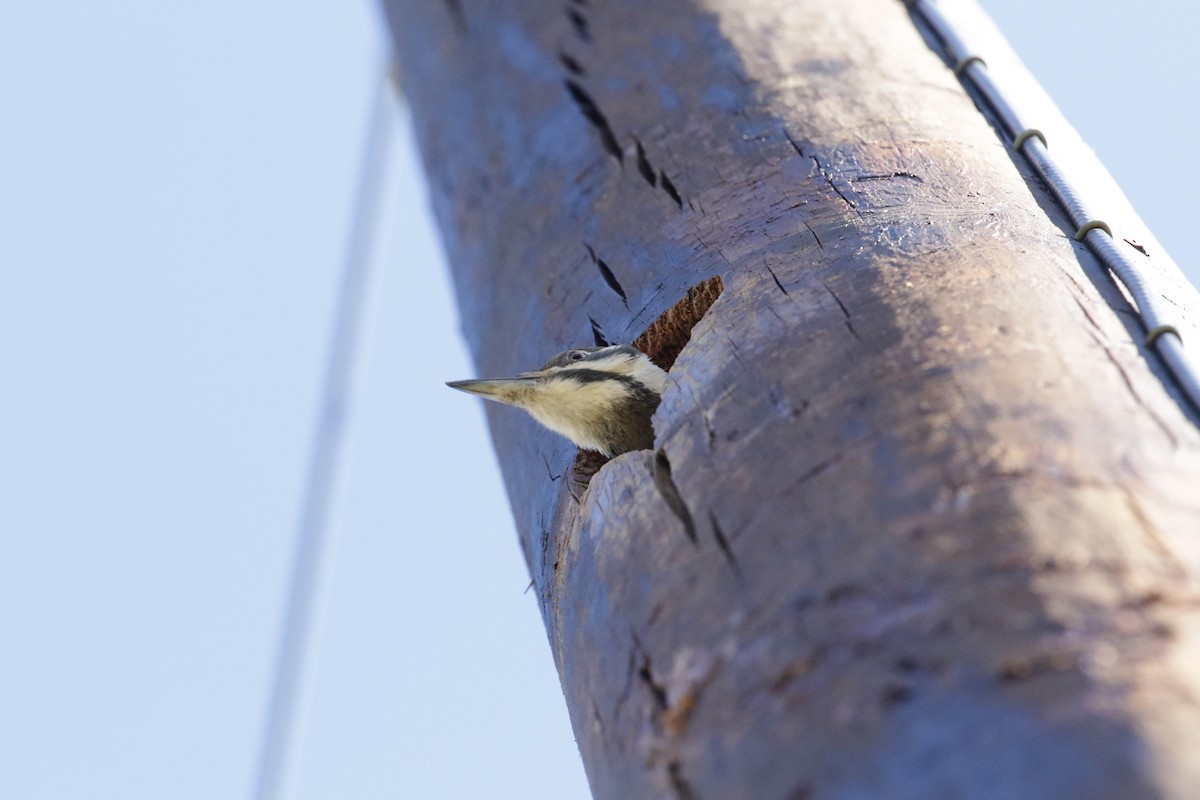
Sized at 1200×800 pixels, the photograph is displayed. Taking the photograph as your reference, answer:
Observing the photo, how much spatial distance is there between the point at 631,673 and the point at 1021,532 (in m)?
0.43

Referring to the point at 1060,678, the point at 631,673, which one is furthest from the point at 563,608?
the point at 1060,678

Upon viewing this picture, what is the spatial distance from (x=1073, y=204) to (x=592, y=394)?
2.78ft

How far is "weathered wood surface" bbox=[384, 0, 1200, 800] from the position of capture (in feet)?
3.45

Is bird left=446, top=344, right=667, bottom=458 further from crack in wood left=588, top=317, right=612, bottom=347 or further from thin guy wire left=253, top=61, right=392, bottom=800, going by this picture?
thin guy wire left=253, top=61, right=392, bottom=800

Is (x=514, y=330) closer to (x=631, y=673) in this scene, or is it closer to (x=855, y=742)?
(x=631, y=673)

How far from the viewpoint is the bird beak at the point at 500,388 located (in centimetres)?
230

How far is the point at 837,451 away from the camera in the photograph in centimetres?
135

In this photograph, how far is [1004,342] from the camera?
4.67 feet

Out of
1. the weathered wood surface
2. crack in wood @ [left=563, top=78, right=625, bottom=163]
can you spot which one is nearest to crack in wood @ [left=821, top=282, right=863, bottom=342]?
the weathered wood surface

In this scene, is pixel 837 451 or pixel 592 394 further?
pixel 592 394

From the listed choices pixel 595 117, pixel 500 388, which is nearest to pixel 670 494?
pixel 500 388

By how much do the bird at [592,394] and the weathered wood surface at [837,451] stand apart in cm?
5

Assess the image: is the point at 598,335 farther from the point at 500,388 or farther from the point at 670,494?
the point at 670,494

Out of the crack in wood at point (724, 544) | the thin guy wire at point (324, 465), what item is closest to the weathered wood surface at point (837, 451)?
the crack in wood at point (724, 544)
